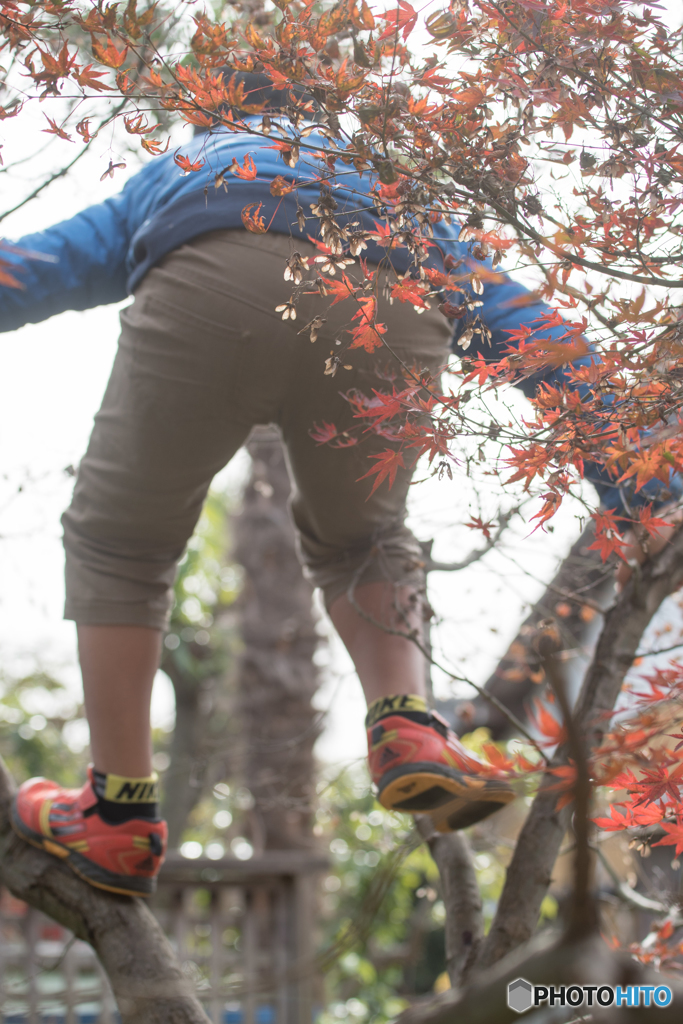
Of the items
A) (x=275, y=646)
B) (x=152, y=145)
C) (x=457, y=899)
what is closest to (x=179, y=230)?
(x=152, y=145)

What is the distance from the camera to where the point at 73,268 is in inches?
66.8

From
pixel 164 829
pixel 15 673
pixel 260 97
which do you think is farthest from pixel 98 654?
pixel 15 673

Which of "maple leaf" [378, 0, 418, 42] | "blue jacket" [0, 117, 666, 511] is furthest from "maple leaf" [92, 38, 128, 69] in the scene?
"maple leaf" [378, 0, 418, 42]

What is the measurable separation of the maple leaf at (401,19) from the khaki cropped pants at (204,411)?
351 mm

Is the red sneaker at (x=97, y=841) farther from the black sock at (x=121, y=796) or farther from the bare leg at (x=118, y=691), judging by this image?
the bare leg at (x=118, y=691)

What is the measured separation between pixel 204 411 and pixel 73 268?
49 cm

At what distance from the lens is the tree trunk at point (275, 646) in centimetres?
521

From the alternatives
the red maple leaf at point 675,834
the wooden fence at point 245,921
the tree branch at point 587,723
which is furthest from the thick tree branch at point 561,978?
the wooden fence at point 245,921

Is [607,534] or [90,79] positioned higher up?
[90,79]

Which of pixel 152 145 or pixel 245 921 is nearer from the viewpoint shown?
pixel 152 145

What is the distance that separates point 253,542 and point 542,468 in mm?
5053

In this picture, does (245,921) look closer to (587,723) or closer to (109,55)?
(587,723)

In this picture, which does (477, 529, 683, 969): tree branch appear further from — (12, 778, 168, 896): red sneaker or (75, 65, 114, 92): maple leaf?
(75, 65, 114, 92): maple leaf

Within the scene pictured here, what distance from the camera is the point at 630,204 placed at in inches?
47.5
